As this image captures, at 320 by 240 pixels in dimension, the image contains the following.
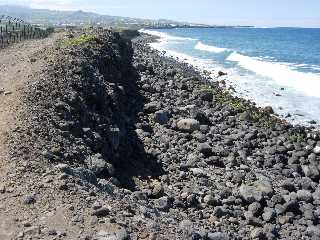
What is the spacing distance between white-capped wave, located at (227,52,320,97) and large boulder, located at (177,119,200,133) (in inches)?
755

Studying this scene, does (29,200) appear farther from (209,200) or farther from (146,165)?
(146,165)

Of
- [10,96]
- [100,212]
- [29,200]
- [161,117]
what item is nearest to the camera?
[100,212]

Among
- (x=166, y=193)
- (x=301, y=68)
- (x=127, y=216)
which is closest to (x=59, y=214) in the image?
(x=127, y=216)

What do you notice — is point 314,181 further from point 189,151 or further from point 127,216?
point 127,216

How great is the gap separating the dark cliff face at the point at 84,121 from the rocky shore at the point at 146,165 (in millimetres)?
56

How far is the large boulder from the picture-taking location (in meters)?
24.7

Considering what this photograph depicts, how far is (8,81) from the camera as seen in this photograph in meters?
22.1

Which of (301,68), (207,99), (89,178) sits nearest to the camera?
(89,178)

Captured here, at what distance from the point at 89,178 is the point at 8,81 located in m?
10.4

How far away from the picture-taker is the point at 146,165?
19.5m

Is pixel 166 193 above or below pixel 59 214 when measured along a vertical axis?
below

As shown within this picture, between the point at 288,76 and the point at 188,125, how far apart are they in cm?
3104

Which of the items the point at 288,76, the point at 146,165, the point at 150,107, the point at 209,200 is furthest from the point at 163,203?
the point at 288,76

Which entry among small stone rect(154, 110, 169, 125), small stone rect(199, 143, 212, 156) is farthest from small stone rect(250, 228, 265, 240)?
small stone rect(154, 110, 169, 125)
